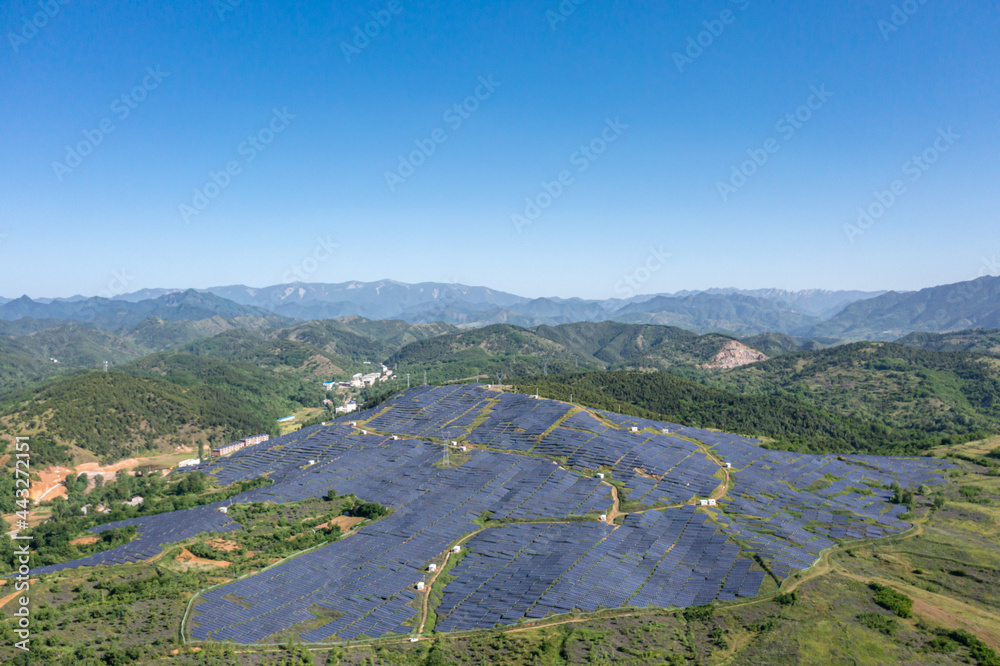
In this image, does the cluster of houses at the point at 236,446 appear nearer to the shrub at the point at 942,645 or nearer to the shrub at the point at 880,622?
the shrub at the point at 880,622

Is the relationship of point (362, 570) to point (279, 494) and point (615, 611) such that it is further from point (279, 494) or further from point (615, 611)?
point (279, 494)

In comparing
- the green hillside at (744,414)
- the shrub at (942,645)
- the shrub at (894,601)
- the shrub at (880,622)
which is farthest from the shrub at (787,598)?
the green hillside at (744,414)

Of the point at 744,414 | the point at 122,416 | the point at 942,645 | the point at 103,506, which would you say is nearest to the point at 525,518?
the point at 942,645

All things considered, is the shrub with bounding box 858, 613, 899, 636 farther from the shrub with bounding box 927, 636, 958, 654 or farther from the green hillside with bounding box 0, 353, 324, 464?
the green hillside with bounding box 0, 353, 324, 464

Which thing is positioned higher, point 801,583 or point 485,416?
point 485,416

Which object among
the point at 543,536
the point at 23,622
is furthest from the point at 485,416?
the point at 23,622

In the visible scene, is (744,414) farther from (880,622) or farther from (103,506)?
(103,506)

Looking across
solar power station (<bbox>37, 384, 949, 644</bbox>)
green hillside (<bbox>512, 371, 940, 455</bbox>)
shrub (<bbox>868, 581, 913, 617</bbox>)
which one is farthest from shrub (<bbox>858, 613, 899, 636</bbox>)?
green hillside (<bbox>512, 371, 940, 455</bbox>)

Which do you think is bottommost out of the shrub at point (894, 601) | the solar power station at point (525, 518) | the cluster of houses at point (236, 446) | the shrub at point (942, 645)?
the cluster of houses at point (236, 446)
